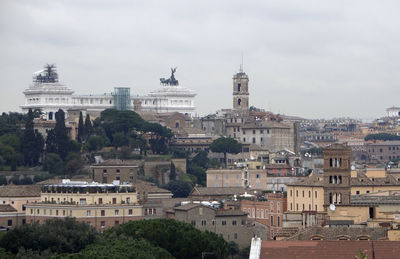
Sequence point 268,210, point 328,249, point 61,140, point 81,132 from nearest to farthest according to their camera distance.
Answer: point 328,249 → point 268,210 → point 61,140 → point 81,132

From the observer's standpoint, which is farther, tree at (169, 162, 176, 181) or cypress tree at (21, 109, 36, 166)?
tree at (169, 162, 176, 181)

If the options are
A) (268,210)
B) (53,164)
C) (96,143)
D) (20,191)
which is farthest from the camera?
(96,143)

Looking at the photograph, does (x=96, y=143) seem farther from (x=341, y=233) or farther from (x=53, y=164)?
(x=341, y=233)

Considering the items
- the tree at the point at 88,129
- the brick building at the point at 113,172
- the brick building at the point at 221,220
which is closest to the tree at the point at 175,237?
the brick building at the point at 221,220

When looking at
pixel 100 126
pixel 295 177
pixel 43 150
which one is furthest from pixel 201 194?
pixel 100 126

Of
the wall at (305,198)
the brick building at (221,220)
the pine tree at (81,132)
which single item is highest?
the pine tree at (81,132)

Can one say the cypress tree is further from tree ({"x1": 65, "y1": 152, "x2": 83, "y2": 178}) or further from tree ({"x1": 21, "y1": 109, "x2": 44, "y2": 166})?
tree ({"x1": 65, "y1": 152, "x2": 83, "y2": 178})

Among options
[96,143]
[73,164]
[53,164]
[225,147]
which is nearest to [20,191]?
[73,164]

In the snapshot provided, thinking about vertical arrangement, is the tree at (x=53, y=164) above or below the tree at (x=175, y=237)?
above

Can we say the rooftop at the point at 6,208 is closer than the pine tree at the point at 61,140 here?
Yes

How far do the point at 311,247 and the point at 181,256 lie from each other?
23935 mm

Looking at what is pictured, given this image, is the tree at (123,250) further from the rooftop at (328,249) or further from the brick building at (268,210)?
the brick building at (268,210)

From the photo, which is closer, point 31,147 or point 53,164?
point 53,164

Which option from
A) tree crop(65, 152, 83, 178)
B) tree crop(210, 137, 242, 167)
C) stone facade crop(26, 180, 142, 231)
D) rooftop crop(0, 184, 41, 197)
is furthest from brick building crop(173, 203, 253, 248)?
tree crop(210, 137, 242, 167)
